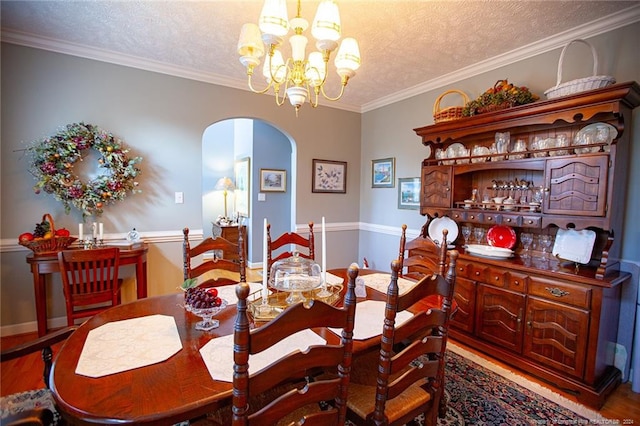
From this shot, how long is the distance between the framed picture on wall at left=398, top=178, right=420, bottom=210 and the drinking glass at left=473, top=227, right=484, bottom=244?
783 millimetres

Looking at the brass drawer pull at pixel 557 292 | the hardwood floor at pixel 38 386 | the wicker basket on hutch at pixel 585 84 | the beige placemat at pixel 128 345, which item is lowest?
the hardwood floor at pixel 38 386

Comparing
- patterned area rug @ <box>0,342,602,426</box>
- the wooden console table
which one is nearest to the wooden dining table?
patterned area rug @ <box>0,342,602,426</box>

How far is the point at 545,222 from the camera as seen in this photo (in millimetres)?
2223

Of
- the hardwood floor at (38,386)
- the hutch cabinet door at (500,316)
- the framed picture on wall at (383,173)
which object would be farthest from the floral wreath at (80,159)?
the hutch cabinet door at (500,316)

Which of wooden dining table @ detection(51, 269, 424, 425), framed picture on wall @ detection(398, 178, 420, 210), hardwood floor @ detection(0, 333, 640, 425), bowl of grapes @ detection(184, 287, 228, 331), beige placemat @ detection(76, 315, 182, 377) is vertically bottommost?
hardwood floor @ detection(0, 333, 640, 425)

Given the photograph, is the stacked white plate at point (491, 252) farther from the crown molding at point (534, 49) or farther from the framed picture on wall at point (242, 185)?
the framed picture on wall at point (242, 185)

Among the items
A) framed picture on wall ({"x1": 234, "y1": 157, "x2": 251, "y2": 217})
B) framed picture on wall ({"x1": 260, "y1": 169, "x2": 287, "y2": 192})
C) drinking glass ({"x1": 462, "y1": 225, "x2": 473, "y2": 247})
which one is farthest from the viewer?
framed picture on wall ({"x1": 234, "y1": 157, "x2": 251, "y2": 217})

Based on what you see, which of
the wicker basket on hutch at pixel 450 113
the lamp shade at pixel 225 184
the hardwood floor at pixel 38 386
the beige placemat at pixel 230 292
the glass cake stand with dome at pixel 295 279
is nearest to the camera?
the glass cake stand with dome at pixel 295 279

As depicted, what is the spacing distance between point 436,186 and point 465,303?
1126 millimetres

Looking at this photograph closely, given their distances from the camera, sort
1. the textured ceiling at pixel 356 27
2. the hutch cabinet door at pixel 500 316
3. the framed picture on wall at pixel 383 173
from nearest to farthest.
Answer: the textured ceiling at pixel 356 27
the hutch cabinet door at pixel 500 316
the framed picture on wall at pixel 383 173

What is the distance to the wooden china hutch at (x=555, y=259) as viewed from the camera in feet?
6.31

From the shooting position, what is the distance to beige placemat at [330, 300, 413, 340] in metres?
1.34

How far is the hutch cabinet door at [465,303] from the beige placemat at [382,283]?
2.33ft

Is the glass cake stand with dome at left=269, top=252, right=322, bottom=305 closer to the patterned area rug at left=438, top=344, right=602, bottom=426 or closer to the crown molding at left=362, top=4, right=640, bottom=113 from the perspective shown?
the patterned area rug at left=438, top=344, right=602, bottom=426
